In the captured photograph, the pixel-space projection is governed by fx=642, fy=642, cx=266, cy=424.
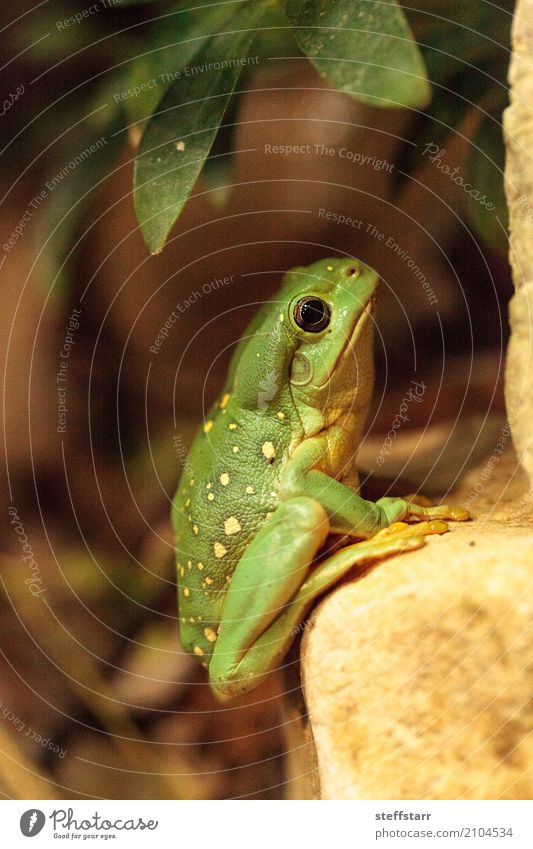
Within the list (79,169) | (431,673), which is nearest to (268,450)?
(431,673)

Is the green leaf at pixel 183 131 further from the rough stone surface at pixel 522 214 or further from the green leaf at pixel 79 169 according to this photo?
the rough stone surface at pixel 522 214

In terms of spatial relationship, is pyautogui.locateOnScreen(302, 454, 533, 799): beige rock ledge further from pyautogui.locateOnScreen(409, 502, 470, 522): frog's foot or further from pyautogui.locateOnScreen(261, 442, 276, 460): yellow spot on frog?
pyautogui.locateOnScreen(261, 442, 276, 460): yellow spot on frog

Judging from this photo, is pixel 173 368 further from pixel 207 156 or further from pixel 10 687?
pixel 10 687

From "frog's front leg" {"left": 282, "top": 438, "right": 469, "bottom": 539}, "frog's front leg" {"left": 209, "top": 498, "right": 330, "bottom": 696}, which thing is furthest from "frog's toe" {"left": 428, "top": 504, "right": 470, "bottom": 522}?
"frog's front leg" {"left": 209, "top": 498, "right": 330, "bottom": 696}

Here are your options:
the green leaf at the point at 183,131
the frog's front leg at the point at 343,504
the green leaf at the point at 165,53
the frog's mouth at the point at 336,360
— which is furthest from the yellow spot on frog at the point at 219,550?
the green leaf at the point at 165,53

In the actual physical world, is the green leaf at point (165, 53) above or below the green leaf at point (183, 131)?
above

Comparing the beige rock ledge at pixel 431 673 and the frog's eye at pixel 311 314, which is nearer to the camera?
the beige rock ledge at pixel 431 673

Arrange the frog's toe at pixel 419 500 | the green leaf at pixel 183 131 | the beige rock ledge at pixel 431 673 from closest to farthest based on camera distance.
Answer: the beige rock ledge at pixel 431 673
the green leaf at pixel 183 131
the frog's toe at pixel 419 500
